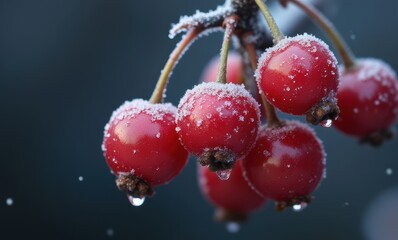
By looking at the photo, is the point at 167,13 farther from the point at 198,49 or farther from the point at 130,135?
the point at 130,135

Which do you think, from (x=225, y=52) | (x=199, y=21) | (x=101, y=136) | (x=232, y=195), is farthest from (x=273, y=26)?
(x=101, y=136)

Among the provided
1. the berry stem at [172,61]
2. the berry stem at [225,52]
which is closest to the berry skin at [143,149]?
the berry stem at [172,61]

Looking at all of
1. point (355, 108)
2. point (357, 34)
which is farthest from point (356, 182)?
point (355, 108)

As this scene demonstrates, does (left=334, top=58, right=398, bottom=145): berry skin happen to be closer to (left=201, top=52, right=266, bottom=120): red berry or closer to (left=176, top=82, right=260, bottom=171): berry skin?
(left=201, top=52, right=266, bottom=120): red berry

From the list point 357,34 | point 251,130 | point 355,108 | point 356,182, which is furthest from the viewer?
point 357,34

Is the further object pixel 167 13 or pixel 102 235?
pixel 167 13

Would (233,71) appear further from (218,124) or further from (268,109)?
(218,124)

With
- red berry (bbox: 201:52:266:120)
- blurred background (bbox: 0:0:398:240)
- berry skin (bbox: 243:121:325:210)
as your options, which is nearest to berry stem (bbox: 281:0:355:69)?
red berry (bbox: 201:52:266:120)
